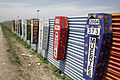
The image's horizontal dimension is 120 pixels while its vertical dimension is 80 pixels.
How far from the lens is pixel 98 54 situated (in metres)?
3.34

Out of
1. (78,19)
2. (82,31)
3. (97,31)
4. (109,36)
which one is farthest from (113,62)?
(78,19)

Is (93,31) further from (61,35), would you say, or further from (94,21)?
(61,35)

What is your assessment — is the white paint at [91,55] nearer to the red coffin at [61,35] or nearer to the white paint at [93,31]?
the white paint at [93,31]

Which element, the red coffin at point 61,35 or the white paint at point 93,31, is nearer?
the white paint at point 93,31

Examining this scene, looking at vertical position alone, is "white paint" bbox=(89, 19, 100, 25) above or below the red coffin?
above

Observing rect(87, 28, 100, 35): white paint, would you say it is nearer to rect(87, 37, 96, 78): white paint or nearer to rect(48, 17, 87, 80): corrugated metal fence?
rect(87, 37, 96, 78): white paint

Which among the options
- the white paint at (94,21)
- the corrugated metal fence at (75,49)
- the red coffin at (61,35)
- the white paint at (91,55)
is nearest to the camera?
the white paint at (94,21)

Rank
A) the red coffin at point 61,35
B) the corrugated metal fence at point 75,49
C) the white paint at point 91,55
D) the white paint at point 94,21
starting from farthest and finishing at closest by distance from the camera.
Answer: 1. the red coffin at point 61,35
2. the corrugated metal fence at point 75,49
3. the white paint at point 91,55
4. the white paint at point 94,21

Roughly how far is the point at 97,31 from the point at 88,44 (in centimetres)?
59

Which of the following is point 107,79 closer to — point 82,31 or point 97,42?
point 97,42

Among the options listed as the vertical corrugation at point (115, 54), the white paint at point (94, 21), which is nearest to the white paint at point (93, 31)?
the white paint at point (94, 21)

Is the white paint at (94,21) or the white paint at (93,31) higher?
the white paint at (94,21)

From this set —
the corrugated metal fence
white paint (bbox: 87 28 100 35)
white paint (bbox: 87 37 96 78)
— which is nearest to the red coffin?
the corrugated metal fence

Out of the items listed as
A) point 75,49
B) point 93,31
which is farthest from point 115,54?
point 75,49
